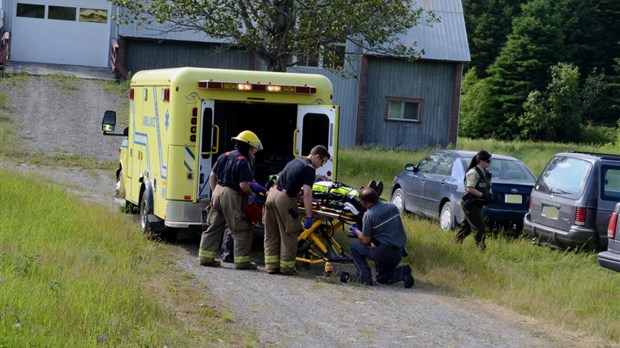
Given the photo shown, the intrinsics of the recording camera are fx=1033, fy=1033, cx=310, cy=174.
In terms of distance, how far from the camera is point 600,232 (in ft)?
47.6

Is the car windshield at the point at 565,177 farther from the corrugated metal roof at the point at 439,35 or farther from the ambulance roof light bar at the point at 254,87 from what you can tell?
the corrugated metal roof at the point at 439,35

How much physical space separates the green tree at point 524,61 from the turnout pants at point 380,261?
55.6 m

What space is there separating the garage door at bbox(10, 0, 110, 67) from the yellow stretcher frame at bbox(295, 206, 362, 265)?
89.0 ft

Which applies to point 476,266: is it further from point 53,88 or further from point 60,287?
point 53,88

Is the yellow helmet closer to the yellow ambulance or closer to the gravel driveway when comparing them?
the yellow ambulance

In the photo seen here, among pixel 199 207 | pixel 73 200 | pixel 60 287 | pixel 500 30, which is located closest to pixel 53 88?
pixel 73 200

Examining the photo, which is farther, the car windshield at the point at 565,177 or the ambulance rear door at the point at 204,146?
the car windshield at the point at 565,177

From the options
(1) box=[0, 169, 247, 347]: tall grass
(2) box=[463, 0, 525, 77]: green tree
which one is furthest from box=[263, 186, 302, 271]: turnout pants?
(2) box=[463, 0, 525, 77]: green tree

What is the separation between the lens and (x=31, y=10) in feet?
126

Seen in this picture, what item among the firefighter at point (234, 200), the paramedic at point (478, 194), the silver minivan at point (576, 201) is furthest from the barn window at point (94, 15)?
the firefighter at point (234, 200)

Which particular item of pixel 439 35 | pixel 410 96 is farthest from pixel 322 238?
pixel 439 35

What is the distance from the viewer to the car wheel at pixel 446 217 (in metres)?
17.5

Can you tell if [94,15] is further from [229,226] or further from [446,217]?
[229,226]

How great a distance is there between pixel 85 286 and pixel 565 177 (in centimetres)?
850
